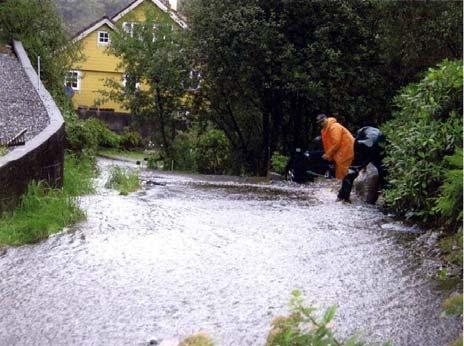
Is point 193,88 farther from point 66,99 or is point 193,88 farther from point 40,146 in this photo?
point 40,146

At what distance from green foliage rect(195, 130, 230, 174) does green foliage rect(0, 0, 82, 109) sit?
758 cm

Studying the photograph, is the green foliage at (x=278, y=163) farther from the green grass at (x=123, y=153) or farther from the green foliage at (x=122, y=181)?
the green grass at (x=123, y=153)

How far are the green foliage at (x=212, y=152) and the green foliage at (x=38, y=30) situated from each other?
758cm

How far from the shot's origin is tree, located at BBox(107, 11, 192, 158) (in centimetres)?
2472

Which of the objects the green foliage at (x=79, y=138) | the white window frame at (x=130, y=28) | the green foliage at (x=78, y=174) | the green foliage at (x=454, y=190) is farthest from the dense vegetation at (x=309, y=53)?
the green foliage at (x=454, y=190)

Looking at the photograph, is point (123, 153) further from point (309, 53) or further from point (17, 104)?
point (17, 104)

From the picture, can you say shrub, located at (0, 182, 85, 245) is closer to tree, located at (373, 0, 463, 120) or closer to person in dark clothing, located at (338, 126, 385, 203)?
person in dark clothing, located at (338, 126, 385, 203)

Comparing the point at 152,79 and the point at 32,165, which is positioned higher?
the point at 152,79

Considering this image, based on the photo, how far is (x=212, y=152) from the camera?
86.6ft

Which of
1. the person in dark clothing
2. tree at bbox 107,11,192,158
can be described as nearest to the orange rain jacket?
the person in dark clothing

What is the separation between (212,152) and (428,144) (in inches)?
744

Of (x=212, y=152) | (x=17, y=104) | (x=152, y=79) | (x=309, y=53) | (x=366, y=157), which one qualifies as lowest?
(x=212, y=152)

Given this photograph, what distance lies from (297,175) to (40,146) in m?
8.80

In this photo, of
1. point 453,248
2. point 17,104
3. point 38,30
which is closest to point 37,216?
point 453,248
